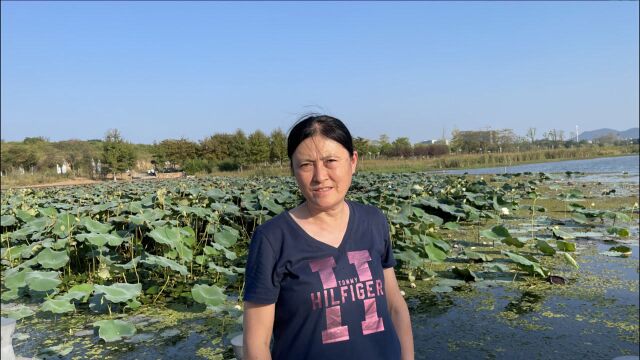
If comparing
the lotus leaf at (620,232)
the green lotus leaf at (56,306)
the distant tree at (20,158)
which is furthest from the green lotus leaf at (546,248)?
the distant tree at (20,158)

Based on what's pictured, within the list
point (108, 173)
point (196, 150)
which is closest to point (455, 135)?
point (196, 150)

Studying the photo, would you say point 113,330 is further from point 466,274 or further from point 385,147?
point 385,147

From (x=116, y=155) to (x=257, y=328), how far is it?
3054 cm

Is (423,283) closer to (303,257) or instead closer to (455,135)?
(303,257)

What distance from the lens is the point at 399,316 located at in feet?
4.53

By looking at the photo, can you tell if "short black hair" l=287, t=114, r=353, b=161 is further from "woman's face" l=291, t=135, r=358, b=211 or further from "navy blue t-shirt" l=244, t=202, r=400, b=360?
"navy blue t-shirt" l=244, t=202, r=400, b=360

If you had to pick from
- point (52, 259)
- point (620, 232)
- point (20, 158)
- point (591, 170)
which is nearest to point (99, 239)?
point (52, 259)

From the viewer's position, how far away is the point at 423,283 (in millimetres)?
4023

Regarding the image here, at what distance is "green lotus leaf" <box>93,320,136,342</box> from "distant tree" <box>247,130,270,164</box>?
3156 centimetres

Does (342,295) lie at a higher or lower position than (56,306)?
higher

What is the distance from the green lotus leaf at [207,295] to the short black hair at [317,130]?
236 cm

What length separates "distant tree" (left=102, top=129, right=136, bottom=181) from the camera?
2873 centimetres

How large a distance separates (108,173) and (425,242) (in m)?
31.9

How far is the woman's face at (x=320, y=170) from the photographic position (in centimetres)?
118
